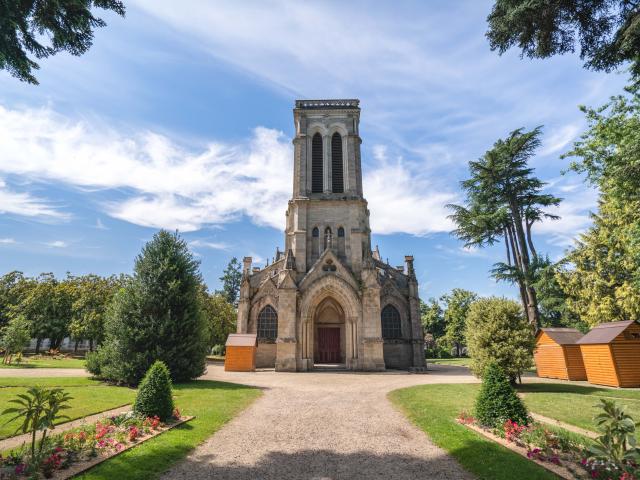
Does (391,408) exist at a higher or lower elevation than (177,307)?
lower

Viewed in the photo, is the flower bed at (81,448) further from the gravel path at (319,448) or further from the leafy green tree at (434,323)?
the leafy green tree at (434,323)

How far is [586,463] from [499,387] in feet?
10.3

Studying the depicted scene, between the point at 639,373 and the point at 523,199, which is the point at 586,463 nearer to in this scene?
the point at 639,373

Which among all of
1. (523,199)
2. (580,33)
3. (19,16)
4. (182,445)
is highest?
(523,199)

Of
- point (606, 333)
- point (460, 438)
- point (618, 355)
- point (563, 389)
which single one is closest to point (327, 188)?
point (606, 333)

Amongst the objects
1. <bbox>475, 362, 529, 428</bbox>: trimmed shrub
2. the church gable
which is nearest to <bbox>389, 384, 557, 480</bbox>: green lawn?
<bbox>475, 362, 529, 428</bbox>: trimmed shrub

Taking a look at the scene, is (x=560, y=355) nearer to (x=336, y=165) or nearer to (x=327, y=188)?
(x=327, y=188)

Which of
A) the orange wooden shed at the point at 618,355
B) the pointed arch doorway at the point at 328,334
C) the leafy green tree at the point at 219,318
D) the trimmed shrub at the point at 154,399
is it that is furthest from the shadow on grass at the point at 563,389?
the leafy green tree at the point at 219,318

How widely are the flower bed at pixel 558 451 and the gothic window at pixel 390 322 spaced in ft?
69.8

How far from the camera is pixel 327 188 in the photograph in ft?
111

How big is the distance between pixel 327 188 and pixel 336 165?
3005mm

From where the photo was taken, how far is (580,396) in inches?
560

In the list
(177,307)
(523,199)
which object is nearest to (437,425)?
(177,307)

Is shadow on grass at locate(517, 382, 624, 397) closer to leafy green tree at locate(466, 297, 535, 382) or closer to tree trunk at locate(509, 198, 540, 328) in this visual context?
leafy green tree at locate(466, 297, 535, 382)
